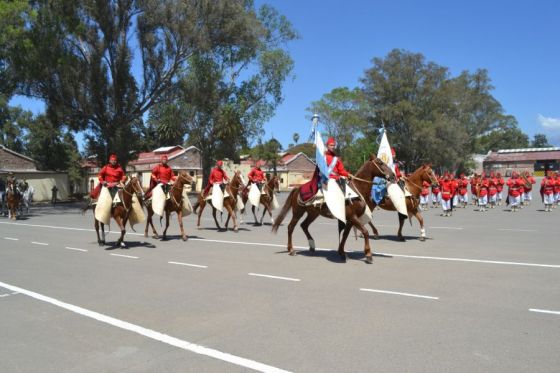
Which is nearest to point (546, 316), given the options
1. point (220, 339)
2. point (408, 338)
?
point (408, 338)

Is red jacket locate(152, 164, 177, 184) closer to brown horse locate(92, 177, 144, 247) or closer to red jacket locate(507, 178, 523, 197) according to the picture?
brown horse locate(92, 177, 144, 247)

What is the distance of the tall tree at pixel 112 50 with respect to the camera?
32.5 meters

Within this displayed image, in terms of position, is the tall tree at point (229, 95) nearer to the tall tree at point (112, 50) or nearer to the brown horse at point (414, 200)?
the tall tree at point (112, 50)

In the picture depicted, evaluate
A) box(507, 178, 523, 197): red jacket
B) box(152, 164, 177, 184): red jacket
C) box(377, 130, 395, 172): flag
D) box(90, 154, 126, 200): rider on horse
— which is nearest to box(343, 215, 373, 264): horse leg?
box(377, 130, 395, 172): flag

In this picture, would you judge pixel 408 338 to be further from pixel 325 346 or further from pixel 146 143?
pixel 146 143

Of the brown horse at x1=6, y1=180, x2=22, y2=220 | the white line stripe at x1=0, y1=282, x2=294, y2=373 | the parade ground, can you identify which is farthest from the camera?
the brown horse at x1=6, y1=180, x2=22, y2=220

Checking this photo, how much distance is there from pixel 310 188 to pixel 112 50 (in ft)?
97.1

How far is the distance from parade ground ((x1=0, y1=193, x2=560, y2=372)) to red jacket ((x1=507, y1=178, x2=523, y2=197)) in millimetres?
13310

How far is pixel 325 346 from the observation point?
517 centimetres

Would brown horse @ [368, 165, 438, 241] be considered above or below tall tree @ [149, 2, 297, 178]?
below

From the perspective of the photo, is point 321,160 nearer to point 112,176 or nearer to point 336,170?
point 336,170

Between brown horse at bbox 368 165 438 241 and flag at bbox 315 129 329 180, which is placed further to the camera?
brown horse at bbox 368 165 438 241

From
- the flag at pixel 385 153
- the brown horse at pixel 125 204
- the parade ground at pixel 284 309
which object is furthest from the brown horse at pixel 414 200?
the brown horse at pixel 125 204

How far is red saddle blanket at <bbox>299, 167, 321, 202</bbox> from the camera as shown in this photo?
10.9m
